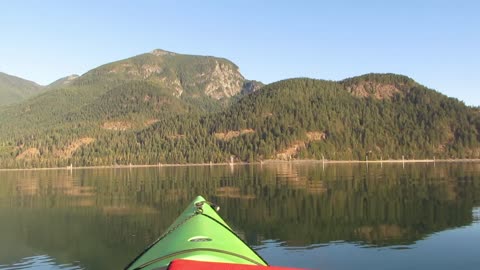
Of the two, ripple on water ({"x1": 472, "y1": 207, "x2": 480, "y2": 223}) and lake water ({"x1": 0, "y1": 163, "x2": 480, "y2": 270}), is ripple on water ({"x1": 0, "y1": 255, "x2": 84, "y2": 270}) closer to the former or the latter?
lake water ({"x1": 0, "y1": 163, "x2": 480, "y2": 270})

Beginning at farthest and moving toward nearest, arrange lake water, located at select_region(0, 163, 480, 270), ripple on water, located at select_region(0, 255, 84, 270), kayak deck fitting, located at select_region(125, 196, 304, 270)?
1. lake water, located at select_region(0, 163, 480, 270)
2. ripple on water, located at select_region(0, 255, 84, 270)
3. kayak deck fitting, located at select_region(125, 196, 304, 270)

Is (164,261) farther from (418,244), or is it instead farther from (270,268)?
(418,244)

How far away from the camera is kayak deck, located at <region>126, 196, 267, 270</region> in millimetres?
13227

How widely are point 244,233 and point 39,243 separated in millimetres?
20866

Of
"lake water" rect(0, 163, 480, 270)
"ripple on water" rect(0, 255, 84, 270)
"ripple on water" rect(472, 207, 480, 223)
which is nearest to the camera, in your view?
"ripple on water" rect(0, 255, 84, 270)

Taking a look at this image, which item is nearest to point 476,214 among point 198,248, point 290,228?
point 290,228

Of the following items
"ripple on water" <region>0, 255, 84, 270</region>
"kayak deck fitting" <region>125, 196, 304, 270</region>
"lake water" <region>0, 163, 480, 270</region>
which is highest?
"kayak deck fitting" <region>125, 196, 304, 270</region>

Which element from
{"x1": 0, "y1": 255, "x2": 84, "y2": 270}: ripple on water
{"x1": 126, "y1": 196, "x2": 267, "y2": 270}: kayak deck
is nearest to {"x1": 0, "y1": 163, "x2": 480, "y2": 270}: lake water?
{"x1": 0, "y1": 255, "x2": 84, "y2": 270}: ripple on water

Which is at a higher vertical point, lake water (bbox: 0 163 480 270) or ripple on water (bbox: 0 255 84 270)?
lake water (bbox: 0 163 480 270)

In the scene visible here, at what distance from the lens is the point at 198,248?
44.1ft

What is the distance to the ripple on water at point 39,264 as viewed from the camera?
36.9 m

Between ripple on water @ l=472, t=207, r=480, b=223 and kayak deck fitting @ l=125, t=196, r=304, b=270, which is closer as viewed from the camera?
kayak deck fitting @ l=125, t=196, r=304, b=270

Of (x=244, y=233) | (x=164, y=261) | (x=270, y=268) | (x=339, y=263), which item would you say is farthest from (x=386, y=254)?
(x=270, y=268)

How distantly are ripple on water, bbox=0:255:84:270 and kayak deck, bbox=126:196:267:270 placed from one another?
75.0 ft
